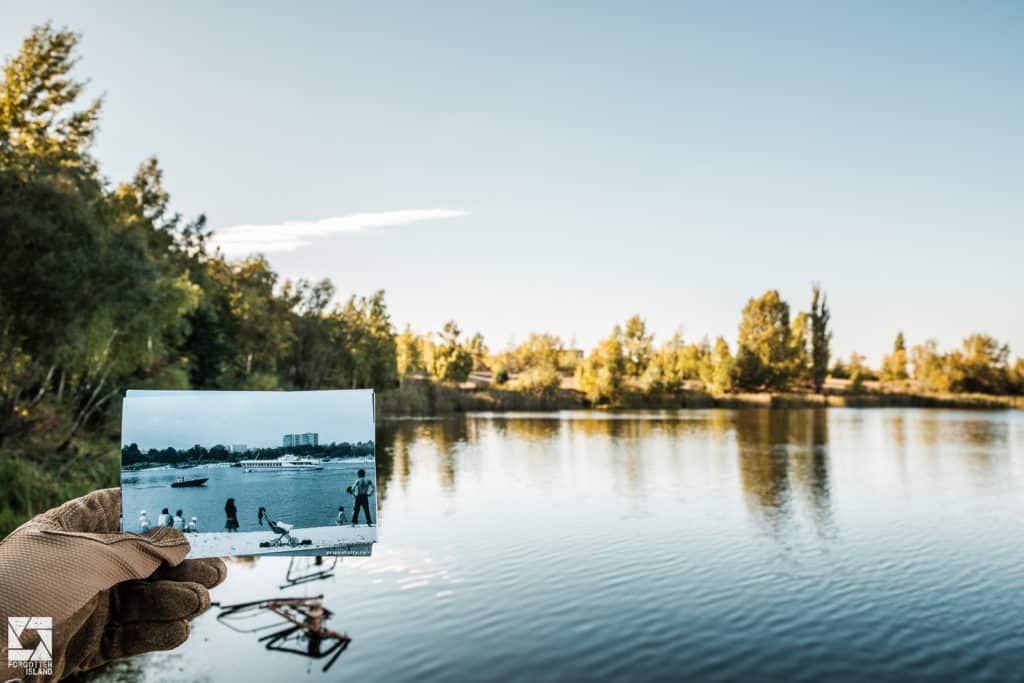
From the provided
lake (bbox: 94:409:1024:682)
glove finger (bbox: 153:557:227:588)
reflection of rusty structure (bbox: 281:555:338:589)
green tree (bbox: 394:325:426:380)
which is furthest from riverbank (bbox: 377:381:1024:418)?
glove finger (bbox: 153:557:227:588)

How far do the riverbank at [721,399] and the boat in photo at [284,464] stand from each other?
73.6 metres

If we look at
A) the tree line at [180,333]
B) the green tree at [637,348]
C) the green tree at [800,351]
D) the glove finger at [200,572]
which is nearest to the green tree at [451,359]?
the tree line at [180,333]

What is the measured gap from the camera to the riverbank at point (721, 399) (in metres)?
77.7

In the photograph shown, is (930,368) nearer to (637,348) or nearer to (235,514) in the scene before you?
(637,348)

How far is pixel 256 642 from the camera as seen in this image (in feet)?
36.0

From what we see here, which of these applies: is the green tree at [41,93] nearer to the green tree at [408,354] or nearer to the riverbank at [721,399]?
the riverbank at [721,399]

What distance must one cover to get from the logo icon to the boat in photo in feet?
2.06

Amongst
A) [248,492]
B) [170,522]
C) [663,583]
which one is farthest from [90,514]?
[663,583]

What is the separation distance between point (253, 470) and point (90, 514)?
45 centimetres

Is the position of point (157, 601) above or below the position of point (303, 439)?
below

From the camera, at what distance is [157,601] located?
2.30 metres

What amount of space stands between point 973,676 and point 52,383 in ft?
73.4

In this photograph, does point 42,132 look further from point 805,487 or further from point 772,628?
point 805,487

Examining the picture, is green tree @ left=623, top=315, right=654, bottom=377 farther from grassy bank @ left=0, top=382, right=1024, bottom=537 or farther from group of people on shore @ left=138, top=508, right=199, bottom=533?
group of people on shore @ left=138, top=508, right=199, bottom=533
